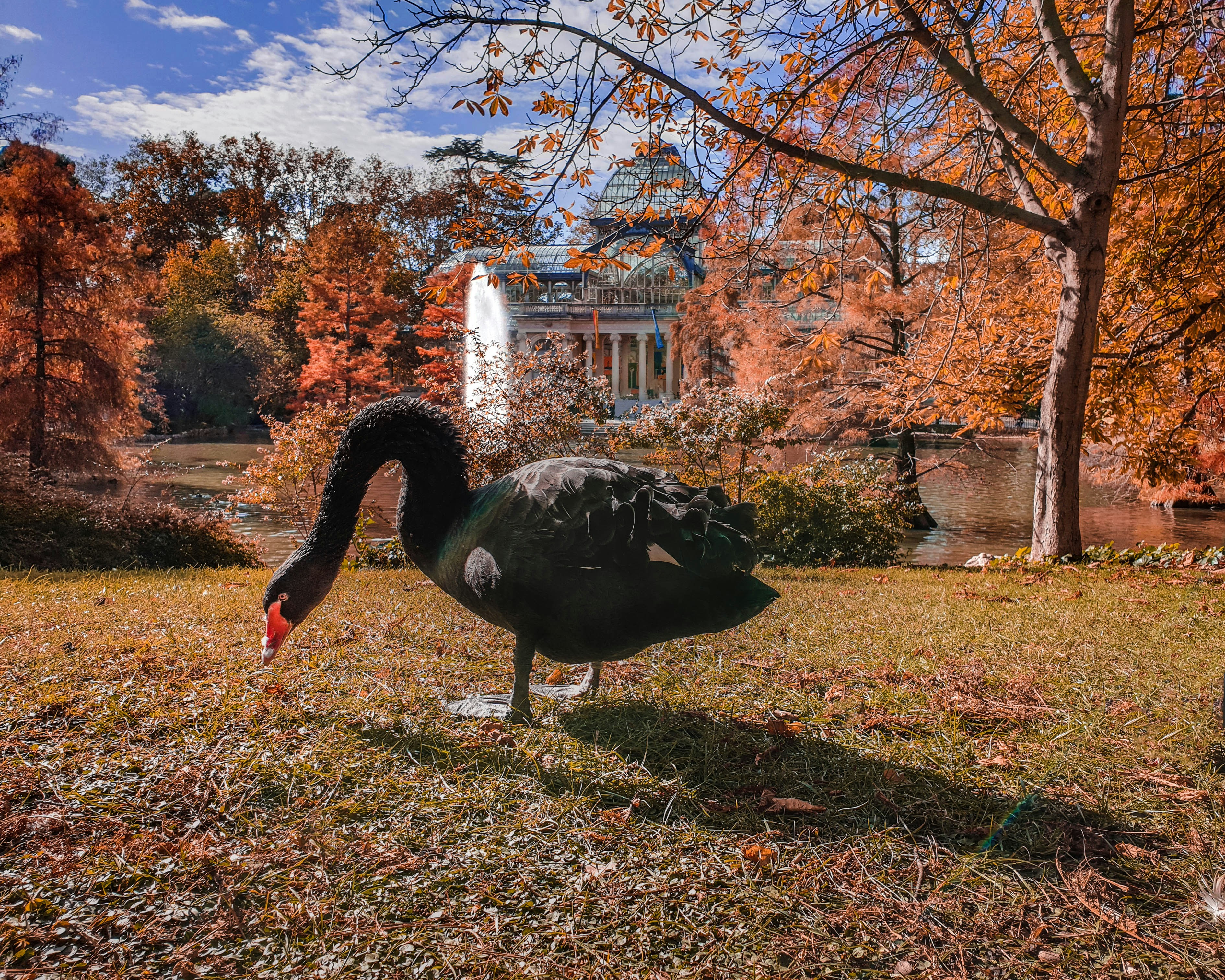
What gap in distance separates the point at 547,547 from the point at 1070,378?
844 centimetres

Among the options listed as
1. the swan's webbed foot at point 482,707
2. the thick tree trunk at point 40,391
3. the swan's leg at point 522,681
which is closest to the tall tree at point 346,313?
the thick tree trunk at point 40,391

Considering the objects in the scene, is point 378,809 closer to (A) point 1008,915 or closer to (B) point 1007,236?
(A) point 1008,915

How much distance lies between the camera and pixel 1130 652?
498cm

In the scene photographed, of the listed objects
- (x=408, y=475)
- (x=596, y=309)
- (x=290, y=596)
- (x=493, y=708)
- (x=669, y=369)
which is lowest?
(x=493, y=708)

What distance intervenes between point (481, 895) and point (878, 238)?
768 inches

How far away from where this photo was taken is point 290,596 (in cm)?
335

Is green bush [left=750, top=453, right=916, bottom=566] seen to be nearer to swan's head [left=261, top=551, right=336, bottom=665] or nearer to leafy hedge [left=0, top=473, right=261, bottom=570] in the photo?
leafy hedge [left=0, top=473, right=261, bottom=570]

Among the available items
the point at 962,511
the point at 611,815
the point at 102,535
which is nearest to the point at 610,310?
the point at 962,511

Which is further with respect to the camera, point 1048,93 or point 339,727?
point 1048,93

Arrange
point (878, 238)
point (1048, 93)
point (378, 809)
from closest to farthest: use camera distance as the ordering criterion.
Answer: point (378, 809) → point (1048, 93) → point (878, 238)

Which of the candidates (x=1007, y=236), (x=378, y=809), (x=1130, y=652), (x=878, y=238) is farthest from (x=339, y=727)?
(x=878, y=238)

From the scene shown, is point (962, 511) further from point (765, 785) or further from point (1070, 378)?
point (765, 785)

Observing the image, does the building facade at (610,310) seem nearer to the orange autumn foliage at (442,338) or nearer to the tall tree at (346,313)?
the orange autumn foliage at (442,338)

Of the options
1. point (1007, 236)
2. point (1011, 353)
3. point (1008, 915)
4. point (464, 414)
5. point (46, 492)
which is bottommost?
point (1008, 915)
